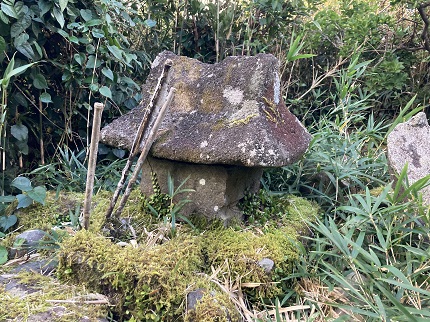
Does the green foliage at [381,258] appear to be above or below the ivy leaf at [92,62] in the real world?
below

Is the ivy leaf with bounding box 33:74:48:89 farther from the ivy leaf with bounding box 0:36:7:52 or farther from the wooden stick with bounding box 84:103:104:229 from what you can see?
the wooden stick with bounding box 84:103:104:229

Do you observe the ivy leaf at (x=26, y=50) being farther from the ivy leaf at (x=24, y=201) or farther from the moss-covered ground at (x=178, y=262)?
the moss-covered ground at (x=178, y=262)

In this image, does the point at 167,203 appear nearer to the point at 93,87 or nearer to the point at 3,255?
the point at 3,255

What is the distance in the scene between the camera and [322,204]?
236cm

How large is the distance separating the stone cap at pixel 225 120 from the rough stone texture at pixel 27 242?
56cm

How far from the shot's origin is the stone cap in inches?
63.7

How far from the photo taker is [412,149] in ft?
6.68

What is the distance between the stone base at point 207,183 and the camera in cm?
177

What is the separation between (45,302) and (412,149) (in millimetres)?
1902

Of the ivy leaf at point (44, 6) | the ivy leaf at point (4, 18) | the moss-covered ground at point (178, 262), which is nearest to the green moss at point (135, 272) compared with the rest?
the moss-covered ground at point (178, 262)

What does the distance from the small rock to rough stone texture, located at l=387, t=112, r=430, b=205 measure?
76 cm

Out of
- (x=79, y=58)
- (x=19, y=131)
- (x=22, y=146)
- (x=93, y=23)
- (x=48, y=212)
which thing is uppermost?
(x=93, y=23)

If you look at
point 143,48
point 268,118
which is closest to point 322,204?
point 268,118

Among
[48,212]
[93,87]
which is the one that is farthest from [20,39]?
[48,212]
